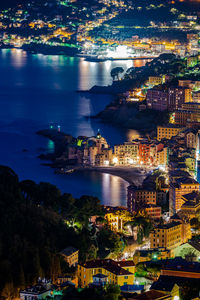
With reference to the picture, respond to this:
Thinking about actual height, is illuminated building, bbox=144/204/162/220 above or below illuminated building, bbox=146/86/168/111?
below

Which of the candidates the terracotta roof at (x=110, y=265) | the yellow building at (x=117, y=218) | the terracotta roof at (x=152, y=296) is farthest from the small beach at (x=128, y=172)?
the terracotta roof at (x=152, y=296)

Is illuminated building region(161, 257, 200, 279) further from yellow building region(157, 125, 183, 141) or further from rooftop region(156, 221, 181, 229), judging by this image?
yellow building region(157, 125, 183, 141)

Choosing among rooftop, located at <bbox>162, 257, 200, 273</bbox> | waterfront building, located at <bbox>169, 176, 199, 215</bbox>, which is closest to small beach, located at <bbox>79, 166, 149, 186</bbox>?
waterfront building, located at <bbox>169, 176, 199, 215</bbox>

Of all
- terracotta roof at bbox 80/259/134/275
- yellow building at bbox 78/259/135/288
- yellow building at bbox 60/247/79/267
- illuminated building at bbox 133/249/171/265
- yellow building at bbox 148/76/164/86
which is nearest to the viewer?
yellow building at bbox 78/259/135/288

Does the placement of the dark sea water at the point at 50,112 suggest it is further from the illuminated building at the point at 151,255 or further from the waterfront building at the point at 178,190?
the illuminated building at the point at 151,255

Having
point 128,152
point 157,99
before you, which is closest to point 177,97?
point 157,99

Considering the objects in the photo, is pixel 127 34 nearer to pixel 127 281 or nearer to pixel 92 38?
pixel 92 38
